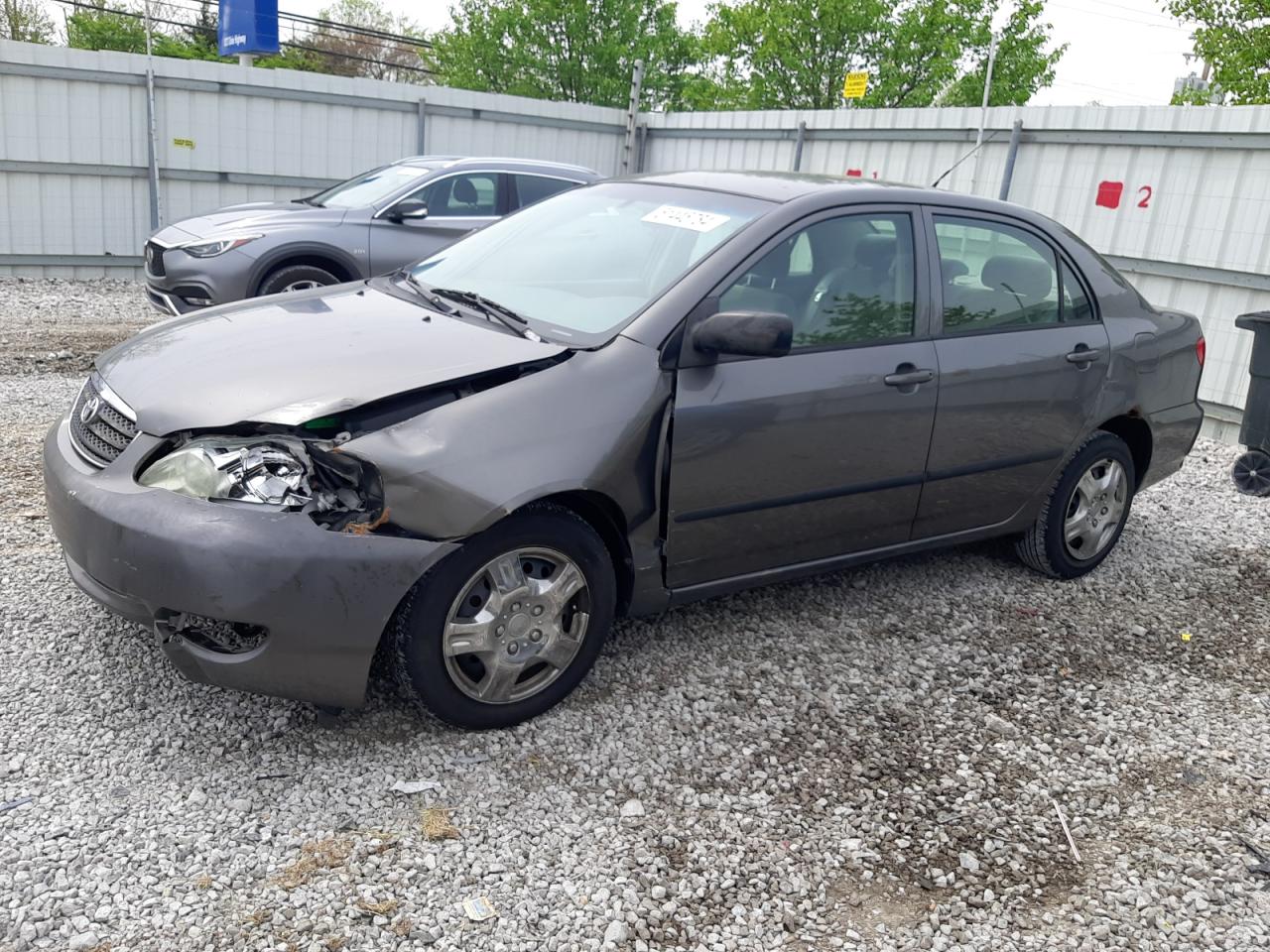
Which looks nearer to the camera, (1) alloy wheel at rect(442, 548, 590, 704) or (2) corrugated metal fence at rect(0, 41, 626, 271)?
(1) alloy wheel at rect(442, 548, 590, 704)

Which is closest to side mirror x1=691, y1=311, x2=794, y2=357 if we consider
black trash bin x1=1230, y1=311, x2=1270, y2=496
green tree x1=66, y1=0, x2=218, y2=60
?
black trash bin x1=1230, y1=311, x2=1270, y2=496

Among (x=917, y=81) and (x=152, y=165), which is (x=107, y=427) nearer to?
(x=152, y=165)

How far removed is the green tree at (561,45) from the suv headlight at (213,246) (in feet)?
67.8

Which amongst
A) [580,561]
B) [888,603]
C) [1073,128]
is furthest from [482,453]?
[1073,128]

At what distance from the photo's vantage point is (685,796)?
3.14 m

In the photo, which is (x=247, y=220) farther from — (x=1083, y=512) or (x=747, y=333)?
(x=1083, y=512)

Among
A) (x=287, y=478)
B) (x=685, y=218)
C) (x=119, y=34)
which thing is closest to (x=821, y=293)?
(x=685, y=218)

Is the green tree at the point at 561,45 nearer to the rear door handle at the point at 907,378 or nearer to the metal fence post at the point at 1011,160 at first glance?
the metal fence post at the point at 1011,160

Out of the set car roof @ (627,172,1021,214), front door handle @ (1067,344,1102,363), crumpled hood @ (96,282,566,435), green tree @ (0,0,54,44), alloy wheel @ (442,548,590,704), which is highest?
green tree @ (0,0,54,44)

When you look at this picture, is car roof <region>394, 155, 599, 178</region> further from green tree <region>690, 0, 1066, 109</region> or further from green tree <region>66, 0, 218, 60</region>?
green tree <region>66, 0, 218, 60</region>

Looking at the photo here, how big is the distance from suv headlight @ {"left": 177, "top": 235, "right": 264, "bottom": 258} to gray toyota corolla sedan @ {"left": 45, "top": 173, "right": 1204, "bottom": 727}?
15.3 ft

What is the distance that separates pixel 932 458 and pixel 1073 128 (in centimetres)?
687

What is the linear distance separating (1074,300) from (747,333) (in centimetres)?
212

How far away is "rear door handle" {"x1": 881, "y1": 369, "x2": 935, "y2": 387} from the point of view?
12.9 feet
